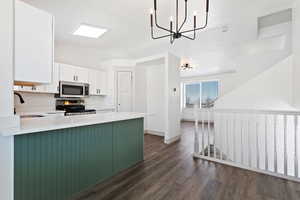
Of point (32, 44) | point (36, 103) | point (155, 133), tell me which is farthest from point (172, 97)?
point (36, 103)

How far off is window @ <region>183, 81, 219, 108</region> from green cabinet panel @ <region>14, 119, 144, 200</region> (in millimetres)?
6503

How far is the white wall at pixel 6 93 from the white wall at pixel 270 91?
3940 mm

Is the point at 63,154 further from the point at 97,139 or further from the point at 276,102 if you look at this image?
the point at 276,102

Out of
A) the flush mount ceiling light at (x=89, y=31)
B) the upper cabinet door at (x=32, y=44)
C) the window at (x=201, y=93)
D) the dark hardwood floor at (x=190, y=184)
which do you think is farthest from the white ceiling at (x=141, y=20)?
the window at (x=201, y=93)

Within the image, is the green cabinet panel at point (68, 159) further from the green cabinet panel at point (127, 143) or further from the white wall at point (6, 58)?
the white wall at point (6, 58)

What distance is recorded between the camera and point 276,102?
285cm

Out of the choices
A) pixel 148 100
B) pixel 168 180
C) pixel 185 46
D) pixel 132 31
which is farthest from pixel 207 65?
pixel 168 180

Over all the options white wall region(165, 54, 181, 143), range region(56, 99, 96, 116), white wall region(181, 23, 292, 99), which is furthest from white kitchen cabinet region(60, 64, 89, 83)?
white wall region(181, 23, 292, 99)

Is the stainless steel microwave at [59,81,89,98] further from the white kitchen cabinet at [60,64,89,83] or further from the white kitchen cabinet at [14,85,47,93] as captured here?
the white kitchen cabinet at [14,85,47,93]

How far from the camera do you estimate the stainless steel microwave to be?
12.1ft

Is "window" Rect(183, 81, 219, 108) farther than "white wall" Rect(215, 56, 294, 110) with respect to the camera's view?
Yes

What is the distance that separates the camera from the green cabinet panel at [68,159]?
1.32m

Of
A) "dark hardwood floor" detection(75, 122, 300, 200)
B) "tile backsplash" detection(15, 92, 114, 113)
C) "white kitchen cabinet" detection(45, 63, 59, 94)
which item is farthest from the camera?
"white kitchen cabinet" detection(45, 63, 59, 94)

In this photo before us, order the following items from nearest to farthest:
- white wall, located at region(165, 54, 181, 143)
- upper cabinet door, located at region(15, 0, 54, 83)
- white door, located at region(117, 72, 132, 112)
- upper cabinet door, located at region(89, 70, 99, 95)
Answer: upper cabinet door, located at region(15, 0, 54, 83) < white wall, located at region(165, 54, 181, 143) < upper cabinet door, located at region(89, 70, 99, 95) < white door, located at region(117, 72, 132, 112)
